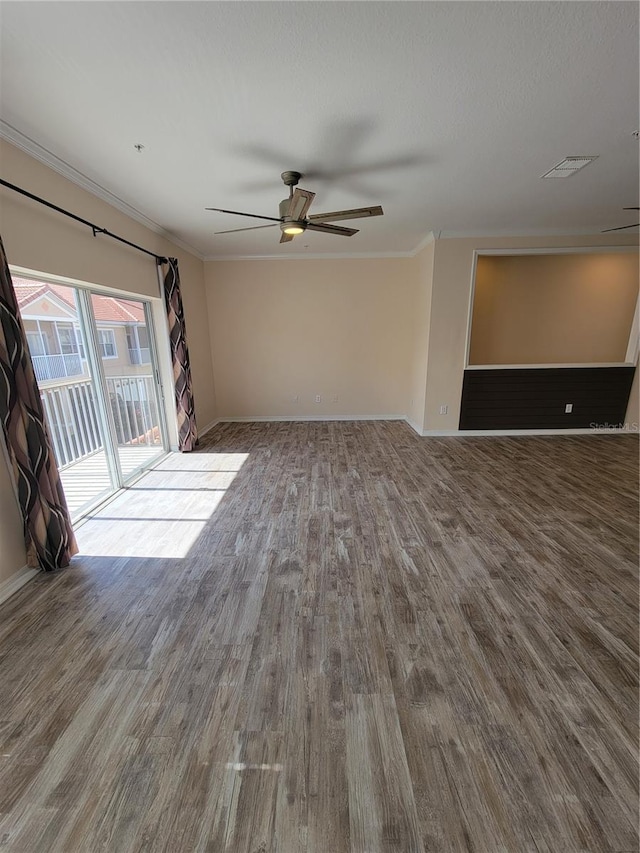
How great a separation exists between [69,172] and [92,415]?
2501mm

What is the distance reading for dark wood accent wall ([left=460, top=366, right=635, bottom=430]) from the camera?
4.76 m

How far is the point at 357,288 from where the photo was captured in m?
5.44

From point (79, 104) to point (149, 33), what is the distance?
72cm

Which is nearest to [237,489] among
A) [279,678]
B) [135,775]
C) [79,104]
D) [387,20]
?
[279,678]

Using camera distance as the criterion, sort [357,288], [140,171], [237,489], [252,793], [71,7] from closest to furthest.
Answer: [252,793] → [71,7] → [140,171] → [237,489] → [357,288]

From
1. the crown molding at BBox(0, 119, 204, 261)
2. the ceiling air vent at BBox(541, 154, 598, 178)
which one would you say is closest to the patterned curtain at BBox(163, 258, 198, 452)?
the crown molding at BBox(0, 119, 204, 261)

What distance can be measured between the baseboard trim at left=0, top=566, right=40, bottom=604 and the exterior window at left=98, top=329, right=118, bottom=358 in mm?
1914

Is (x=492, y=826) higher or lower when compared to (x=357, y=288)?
lower

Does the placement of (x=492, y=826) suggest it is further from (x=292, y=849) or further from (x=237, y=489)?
(x=237, y=489)

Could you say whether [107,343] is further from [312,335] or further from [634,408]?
[634,408]

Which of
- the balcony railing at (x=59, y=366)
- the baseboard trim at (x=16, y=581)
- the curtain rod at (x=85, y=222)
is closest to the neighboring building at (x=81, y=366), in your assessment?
the balcony railing at (x=59, y=366)

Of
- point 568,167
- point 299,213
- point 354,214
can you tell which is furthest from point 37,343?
point 568,167

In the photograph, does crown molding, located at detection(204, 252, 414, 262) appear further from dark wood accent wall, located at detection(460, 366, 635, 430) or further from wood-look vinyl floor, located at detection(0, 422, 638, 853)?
wood-look vinyl floor, located at detection(0, 422, 638, 853)

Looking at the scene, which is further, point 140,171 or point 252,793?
point 140,171
